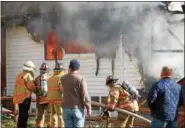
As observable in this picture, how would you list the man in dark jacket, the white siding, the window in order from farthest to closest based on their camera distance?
1. the window
2. the white siding
3. the man in dark jacket

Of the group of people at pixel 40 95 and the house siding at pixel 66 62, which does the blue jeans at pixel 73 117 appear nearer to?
the group of people at pixel 40 95

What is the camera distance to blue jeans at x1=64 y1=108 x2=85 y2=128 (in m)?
8.01

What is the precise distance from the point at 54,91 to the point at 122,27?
4.28 m

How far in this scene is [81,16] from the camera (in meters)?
13.8

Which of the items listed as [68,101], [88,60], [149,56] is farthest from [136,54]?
[68,101]

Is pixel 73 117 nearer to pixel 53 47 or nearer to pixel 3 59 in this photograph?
pixel 53 47

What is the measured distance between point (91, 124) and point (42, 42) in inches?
150

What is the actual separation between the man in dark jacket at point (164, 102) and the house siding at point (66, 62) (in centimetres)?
572

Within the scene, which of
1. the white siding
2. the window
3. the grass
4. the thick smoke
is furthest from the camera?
the window

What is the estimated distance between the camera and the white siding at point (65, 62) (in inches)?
529

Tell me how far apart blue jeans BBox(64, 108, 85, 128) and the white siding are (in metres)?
5.46

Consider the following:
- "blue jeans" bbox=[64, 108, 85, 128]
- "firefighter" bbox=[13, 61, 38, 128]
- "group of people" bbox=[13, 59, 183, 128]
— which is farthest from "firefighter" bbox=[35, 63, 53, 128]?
"blue jeans" bbox=[64, 108, 85, 128]

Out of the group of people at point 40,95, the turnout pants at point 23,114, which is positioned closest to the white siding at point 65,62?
the group of people at point 40,95

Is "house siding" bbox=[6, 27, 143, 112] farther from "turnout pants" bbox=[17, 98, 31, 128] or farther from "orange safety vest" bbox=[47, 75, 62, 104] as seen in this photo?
"turnout pants" bbox=[17, 98, 31, 128]
